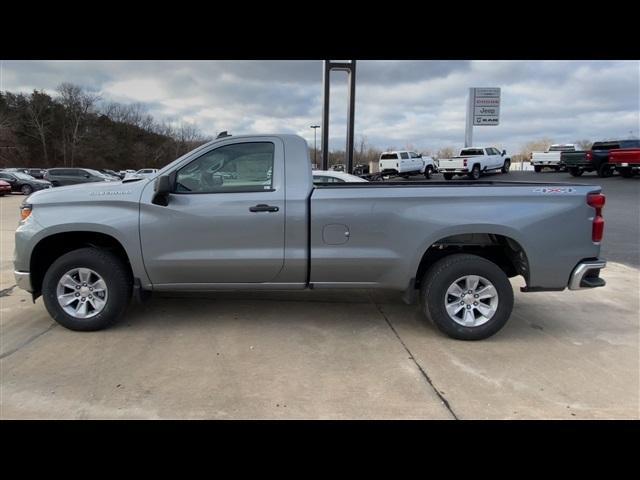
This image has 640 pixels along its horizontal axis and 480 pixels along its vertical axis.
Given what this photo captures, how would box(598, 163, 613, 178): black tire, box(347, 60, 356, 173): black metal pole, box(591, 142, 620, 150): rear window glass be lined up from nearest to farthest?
box(347, 60, 356, 173): black metal pole
box(591, 142, 620, 150): rear window glass
box(598, 163, 613, 178): black tire

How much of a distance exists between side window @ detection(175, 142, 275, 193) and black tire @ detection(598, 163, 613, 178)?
89.2 ft

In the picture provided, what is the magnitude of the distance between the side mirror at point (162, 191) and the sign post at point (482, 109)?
30.6 m

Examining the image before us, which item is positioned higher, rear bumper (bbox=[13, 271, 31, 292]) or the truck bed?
the truck bed

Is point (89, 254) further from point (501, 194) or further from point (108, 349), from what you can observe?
point (501, 194)

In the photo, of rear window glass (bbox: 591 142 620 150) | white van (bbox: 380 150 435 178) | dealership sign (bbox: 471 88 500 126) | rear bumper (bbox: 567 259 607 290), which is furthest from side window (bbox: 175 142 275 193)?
dealership sign (bbox: 471 88 500 126)

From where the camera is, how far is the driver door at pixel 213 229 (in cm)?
426

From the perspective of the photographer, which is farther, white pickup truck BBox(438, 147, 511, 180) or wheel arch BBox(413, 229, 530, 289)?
white pickup truck BBox(438, 147, 511, 180)

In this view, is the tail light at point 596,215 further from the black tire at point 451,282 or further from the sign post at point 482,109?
the sign post at point 482,109

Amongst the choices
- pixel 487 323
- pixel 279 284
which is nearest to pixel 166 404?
pixel 279 284

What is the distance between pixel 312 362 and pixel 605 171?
28.1m

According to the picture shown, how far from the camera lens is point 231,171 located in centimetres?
444

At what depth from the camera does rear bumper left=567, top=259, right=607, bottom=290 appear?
4207 millimetres

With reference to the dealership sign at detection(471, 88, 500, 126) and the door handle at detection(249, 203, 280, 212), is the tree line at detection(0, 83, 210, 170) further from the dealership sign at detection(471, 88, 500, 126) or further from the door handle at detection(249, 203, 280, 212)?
the door handle at detection(249, 203, 280, 212)

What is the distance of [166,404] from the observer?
A: 10.3ft
